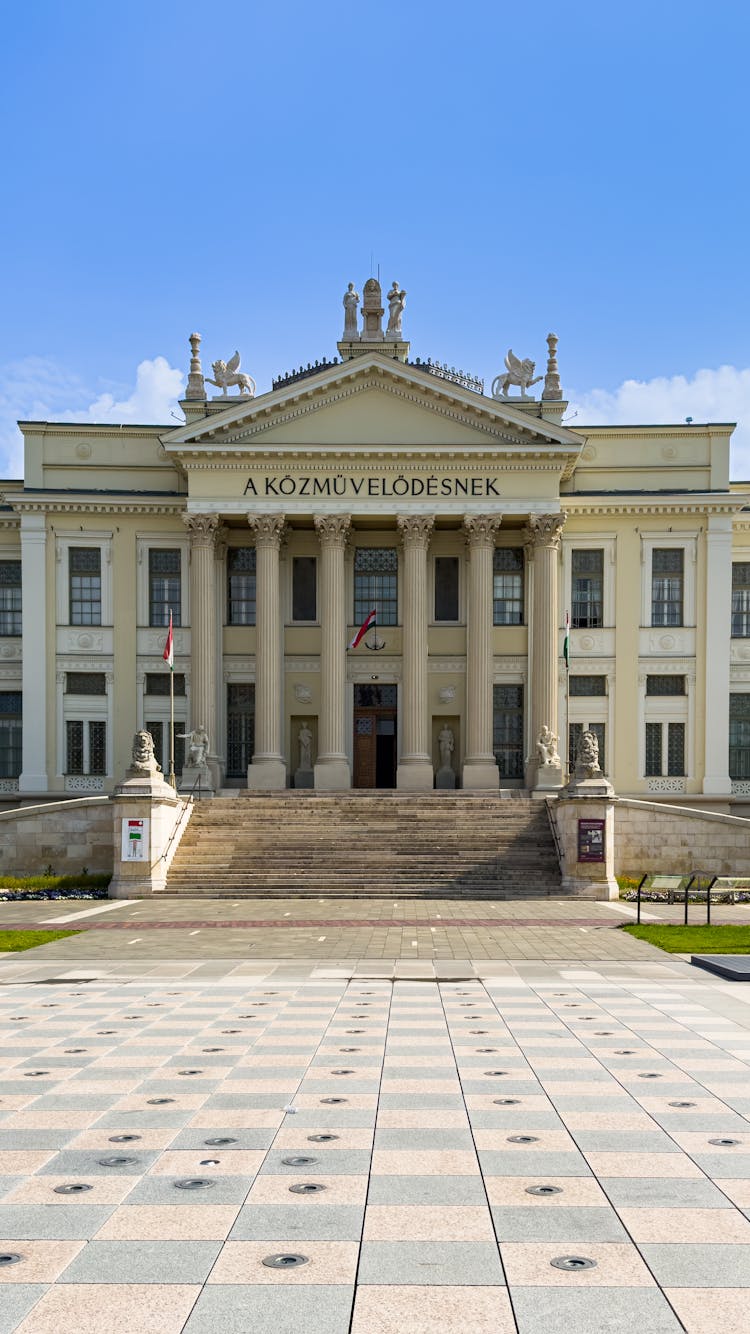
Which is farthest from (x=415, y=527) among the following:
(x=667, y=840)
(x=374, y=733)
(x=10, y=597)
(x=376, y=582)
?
(x=10, y=597)

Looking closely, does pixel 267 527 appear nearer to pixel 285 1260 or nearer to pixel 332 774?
pixel 332 774

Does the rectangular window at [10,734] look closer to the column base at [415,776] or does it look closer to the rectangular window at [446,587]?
the column base at [415,776]

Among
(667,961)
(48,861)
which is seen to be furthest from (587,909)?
(48,861)

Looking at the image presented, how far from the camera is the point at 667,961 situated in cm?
2312

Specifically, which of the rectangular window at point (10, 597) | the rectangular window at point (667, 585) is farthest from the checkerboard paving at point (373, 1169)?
the rectangular window at point (10, 597)

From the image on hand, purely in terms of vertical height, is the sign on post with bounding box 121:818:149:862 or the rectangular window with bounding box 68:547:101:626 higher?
the rectangular window with bounding box 68:547:101:626

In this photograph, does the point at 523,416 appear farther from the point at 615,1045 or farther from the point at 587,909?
the point at 615,1045

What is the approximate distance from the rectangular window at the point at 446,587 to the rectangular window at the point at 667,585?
7.77 meters

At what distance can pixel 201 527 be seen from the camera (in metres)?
50.8

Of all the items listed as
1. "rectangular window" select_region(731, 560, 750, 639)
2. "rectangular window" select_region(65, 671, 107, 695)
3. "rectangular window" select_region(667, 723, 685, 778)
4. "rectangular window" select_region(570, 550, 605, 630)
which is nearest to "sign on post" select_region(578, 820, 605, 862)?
"rectangular window" select_region(667, 723, 685, 778)

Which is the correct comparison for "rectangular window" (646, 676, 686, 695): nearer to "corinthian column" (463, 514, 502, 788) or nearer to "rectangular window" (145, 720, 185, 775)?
"corinthian column" (463, 514, 502, 788)

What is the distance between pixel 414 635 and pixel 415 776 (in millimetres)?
5265

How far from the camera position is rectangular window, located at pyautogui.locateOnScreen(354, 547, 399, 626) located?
176 feet

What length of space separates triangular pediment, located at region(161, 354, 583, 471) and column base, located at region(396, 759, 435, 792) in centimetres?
1176
